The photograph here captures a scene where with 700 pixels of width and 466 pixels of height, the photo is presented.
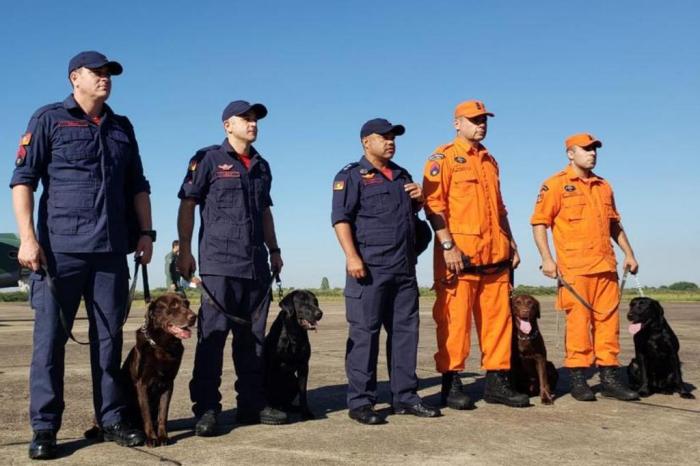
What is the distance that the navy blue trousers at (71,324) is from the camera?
4207 mm

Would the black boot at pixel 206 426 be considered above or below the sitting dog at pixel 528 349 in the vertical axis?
below

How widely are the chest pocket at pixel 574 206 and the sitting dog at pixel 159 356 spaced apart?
11.2 feet

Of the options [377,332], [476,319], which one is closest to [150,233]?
[377,332]

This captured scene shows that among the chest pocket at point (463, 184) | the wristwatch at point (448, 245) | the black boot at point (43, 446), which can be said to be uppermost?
the chest pocket at point (463, 184)

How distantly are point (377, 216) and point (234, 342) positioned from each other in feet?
4.33

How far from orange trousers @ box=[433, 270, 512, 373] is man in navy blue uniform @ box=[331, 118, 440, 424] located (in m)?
0.38

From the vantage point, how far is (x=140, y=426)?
459 centimetres

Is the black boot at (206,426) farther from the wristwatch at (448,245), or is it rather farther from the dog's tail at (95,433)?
the wristwatch at (448,245)

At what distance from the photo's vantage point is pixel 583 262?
20.7 ft

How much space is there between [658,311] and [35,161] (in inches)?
202

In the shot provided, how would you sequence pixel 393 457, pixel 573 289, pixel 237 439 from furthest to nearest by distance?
1. pixel 573 289
2. pixel 237 439
3. pixel 393 457

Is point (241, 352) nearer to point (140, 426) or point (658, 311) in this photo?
point (140, 426)

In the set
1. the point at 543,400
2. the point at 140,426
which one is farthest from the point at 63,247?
the point at 543,400

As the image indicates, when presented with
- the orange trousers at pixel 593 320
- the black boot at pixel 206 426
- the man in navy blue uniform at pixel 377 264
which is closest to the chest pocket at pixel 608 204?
the orange trousers at pixel 593 320
